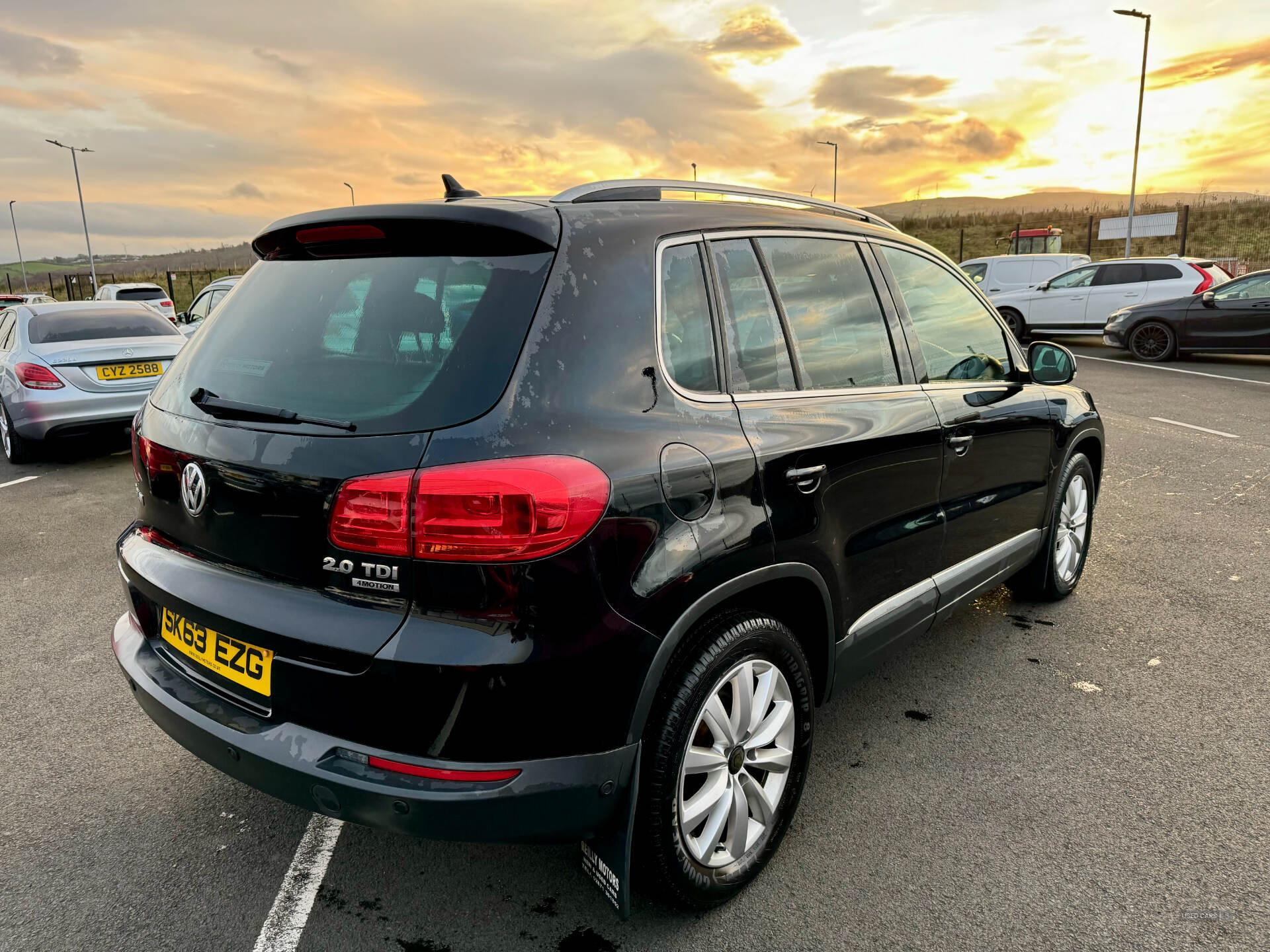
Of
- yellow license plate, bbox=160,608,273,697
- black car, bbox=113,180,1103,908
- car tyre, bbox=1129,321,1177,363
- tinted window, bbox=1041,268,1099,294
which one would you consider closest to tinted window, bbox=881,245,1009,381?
black car, bbox=113,180,1103,908

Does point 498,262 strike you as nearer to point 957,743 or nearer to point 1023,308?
point 957,743

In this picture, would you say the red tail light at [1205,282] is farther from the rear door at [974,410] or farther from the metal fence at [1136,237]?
the metal fence at [1136,237]

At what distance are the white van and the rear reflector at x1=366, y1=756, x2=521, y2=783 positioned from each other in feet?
66.4

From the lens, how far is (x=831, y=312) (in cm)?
275

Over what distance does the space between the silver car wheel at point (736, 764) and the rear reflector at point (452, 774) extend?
48 cm

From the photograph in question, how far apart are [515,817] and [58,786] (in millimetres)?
1963

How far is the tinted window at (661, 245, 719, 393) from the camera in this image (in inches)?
85.2

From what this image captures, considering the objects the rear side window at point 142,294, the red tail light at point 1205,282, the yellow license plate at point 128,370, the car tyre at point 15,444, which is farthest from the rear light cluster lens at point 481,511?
the rear side window at point 142,294

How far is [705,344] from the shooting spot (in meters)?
2.27

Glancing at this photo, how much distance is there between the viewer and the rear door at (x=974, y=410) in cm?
312

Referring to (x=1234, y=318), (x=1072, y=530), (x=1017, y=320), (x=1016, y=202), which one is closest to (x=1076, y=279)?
(x=1017, y=320)

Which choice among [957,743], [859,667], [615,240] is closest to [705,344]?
[615,240]

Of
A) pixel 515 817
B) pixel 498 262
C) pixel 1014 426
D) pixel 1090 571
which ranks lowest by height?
pixel 1090 571

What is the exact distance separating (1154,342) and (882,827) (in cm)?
1479
